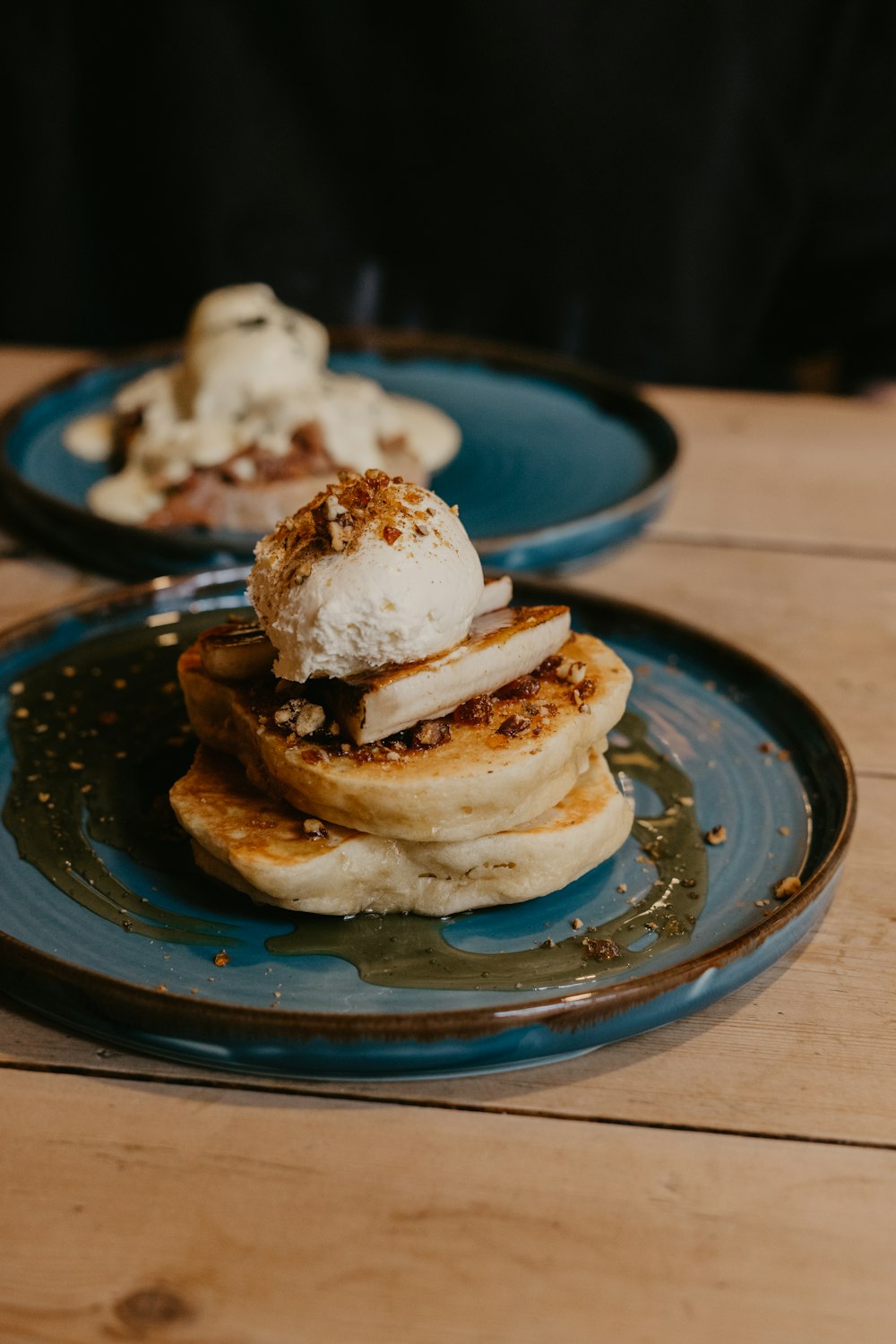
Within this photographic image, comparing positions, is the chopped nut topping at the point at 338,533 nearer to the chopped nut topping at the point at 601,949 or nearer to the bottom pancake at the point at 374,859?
the bottom pancake at the point at 374,859

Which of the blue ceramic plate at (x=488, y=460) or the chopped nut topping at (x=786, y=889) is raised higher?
the chopped nut topping at (x=786, y=889)

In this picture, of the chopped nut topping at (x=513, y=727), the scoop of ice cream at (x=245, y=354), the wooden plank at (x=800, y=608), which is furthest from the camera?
the scoop of ice cream at (x=245, y=354)

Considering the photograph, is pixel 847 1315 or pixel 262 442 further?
pixel 262 442

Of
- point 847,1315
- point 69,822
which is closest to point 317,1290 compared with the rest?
point 847,1315

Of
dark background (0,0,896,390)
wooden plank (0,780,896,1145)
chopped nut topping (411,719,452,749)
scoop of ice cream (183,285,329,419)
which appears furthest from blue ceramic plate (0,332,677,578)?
dark background (0,0,896,390)

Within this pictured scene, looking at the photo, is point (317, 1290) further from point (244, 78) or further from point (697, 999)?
point (244, 78)

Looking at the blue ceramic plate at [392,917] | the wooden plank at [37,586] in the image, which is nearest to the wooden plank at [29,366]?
the wooden plank at [37,586]

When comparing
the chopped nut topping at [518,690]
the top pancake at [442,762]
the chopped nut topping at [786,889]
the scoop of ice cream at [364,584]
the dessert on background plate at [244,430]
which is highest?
the scoop of ice cream at [364,584]
